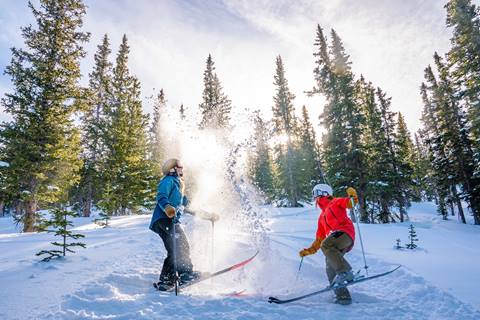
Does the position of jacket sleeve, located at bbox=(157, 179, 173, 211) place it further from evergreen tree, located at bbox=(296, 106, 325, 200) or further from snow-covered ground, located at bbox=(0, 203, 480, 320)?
evergreen tree, located at bbox=(296, 106, 325, 200)

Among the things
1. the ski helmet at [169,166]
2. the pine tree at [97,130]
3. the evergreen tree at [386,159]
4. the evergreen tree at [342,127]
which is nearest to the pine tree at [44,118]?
the pine tree at [97,130]

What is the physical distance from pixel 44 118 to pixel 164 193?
14.3m

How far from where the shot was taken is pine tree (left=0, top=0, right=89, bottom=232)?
1473cm

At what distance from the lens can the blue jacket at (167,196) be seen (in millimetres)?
4915

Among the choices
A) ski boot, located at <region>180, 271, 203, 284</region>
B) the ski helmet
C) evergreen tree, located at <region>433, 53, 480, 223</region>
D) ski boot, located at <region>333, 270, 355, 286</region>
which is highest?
evergreen tree, located at <region>433, 53, 480, 223</region>

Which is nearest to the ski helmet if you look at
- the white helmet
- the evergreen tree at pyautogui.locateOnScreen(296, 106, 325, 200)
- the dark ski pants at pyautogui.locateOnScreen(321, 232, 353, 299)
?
the white helmet

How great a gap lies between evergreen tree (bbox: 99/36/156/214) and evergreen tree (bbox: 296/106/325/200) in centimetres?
2011

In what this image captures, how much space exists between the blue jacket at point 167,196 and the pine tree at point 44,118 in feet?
43.0

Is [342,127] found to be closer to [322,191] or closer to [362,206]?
[362,206]

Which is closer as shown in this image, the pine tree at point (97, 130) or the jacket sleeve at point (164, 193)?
the jacket sleeve at point (164, 193)

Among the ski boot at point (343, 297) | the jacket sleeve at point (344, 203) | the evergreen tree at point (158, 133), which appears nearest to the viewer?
the ski boot at point (343, 297)

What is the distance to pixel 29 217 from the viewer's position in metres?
14.5

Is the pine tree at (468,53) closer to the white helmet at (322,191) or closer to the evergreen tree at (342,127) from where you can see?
the evergreen tree at (342,127)

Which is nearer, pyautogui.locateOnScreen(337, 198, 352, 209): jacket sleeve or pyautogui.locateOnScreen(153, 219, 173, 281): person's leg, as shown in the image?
pyautogui.locateOnScreen(337, 198, 352, 209): jacket sleeve
